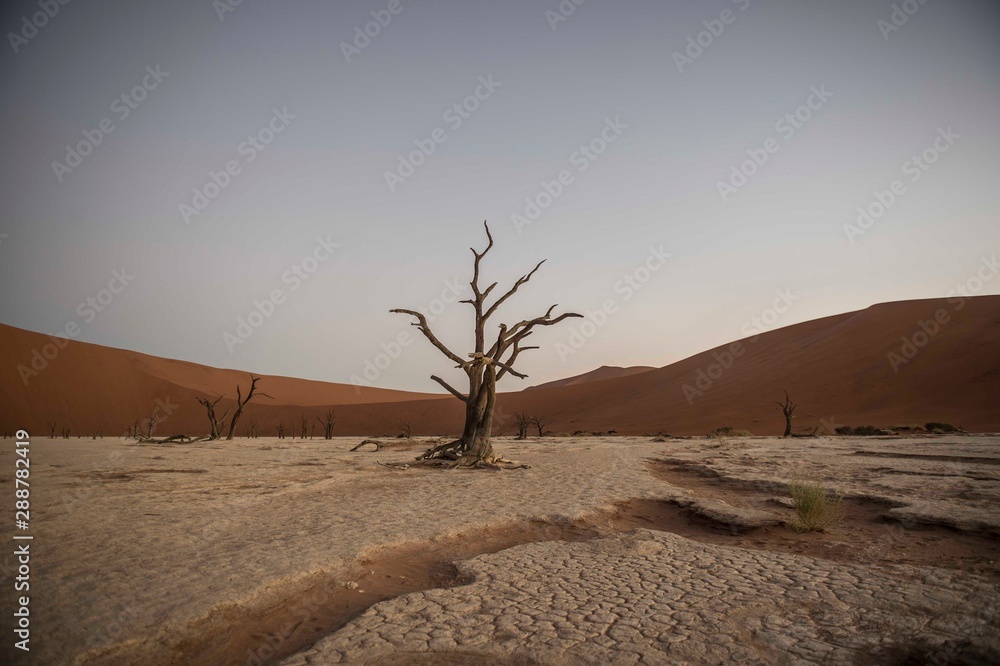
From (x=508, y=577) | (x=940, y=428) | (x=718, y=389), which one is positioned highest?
(x=718, y=389)

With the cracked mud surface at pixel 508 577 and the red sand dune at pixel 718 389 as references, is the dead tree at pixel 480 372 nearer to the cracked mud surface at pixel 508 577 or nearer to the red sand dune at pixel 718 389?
the cracked mud surface at pixel 508 577

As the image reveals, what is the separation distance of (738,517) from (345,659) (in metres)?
4.51

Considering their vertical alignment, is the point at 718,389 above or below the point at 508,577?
above

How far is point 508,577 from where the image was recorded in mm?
3561

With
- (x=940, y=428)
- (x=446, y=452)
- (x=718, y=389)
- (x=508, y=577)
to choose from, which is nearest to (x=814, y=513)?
(x=508, y=577)

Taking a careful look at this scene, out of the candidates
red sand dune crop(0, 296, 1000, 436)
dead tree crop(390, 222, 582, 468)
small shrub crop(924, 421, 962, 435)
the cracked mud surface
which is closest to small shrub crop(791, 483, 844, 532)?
the cracked mud surface

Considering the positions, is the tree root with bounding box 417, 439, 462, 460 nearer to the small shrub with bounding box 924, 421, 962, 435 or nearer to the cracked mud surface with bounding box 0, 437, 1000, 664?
the cracked mud surface with bounding box 0, 437, 1000, 664

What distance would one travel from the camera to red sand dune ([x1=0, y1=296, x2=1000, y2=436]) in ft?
85.8

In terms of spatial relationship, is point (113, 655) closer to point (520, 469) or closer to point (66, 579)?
point (66, 579)

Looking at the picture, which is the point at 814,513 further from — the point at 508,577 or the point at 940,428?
the point at 940,428

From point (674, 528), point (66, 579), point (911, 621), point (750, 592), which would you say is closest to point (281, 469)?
point (66, 579)

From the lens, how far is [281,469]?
9.92 meters

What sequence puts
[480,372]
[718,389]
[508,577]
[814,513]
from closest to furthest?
1. [508,577]
2. [814,513]
3. [480,372]
4. [718,389]

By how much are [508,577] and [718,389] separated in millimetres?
37582
